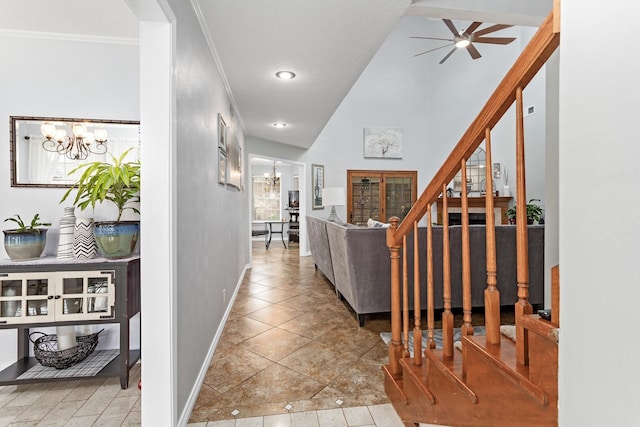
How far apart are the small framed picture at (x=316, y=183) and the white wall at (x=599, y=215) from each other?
6.47 metres

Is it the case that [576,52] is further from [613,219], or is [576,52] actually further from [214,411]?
[214,411]

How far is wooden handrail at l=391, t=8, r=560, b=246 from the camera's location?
2.67 feet

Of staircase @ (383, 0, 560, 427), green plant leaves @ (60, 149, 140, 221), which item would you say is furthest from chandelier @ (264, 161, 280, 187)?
staircase @ (383, 0, 560, 427)

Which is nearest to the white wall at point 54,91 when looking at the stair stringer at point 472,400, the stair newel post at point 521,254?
the stair stringer at point 472,400

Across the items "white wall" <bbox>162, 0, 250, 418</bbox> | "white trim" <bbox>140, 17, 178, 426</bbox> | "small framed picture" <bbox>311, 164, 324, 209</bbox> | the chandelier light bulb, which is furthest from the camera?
"small framed picture" <bbox>311, 164, 324, 209</bbox>

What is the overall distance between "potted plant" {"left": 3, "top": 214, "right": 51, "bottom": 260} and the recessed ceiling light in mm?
2099

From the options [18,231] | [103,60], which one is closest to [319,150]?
[103,60]

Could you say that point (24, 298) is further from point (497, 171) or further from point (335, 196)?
point (497, 171)

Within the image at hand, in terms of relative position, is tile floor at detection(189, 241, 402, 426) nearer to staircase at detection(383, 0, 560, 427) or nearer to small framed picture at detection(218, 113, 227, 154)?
staircase at detection(383, 0, 560, 427)

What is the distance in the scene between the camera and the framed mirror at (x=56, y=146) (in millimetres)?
2117

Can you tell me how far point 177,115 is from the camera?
1483 mm

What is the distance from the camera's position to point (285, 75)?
9.23 feet

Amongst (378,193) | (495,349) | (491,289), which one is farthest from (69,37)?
(378,193)

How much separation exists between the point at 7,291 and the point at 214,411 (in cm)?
137
